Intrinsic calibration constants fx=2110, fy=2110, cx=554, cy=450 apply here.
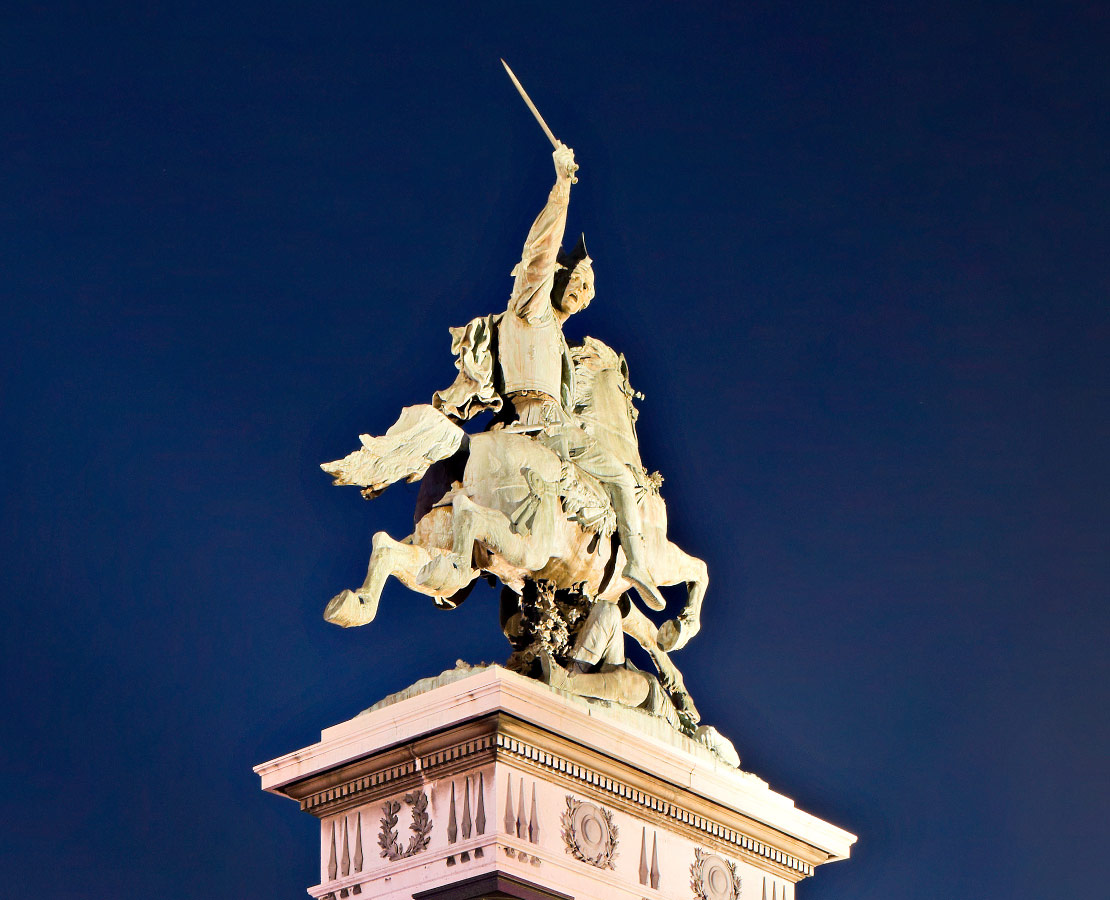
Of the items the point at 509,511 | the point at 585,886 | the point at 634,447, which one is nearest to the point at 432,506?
the point at 509,511

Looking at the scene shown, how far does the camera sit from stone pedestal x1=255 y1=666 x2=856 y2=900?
1333cm

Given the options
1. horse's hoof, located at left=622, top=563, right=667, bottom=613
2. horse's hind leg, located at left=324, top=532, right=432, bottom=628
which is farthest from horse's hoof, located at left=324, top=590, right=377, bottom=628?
horse's hoof, located at left=622, top=563, right=667, bottom=613

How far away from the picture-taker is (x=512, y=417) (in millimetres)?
15633

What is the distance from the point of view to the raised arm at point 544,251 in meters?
14.7

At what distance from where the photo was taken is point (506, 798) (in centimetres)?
1336

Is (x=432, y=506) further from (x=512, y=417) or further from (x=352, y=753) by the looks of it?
(x=352, y=753)

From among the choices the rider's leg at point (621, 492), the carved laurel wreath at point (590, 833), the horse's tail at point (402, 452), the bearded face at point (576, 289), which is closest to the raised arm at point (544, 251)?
the bearded face at point (576, 289)

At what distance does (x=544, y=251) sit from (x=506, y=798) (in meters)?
4.05

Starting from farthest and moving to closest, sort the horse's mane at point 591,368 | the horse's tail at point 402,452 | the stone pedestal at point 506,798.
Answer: the horse's mane at point 591,368, the horse's tail at point 402,452, the stone pedestal at point 506,798

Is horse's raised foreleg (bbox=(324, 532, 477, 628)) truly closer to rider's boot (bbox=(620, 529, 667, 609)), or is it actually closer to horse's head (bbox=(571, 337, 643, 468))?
rider's boot (bbox=(620, 529, 667, 609))

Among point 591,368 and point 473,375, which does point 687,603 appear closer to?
point 591,368

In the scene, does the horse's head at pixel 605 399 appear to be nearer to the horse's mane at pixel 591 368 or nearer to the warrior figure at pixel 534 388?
the horse's mane at pixel 591 368

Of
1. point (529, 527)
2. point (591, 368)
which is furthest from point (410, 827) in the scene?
point (591, 368)

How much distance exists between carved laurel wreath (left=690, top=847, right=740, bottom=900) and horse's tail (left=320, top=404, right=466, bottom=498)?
3.33 m
